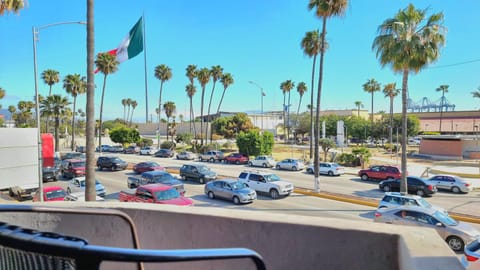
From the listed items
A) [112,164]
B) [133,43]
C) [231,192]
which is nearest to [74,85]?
[112,164]

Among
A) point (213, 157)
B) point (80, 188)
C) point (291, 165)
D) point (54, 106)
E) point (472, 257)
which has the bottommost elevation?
point (291, 165)

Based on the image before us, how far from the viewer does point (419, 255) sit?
2498mm

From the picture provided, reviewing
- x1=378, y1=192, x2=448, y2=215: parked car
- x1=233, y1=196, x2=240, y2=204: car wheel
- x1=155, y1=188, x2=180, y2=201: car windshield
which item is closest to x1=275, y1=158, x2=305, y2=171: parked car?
x1=233, y1=196, x2=240, y2=204: car wheel

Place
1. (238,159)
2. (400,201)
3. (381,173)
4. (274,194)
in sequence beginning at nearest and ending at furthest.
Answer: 1. (400,201)
2. (274,194)
3. (381,173)
4. (238,159)

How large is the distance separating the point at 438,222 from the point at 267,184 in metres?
10.8

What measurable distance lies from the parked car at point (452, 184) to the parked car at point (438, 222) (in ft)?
39.9

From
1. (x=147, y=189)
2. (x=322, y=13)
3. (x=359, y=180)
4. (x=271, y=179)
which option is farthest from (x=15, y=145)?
(x=359, y=180)

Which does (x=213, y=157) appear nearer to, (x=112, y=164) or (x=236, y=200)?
(x=112, y=164)

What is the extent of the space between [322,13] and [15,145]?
874 inches

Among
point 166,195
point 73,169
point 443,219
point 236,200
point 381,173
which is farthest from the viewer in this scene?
point 73,169

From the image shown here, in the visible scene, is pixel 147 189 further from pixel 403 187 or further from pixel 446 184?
pixel 446 184

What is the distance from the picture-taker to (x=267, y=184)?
68.2 ft

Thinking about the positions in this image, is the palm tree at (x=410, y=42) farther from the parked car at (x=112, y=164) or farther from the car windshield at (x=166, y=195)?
the parked car at (x=112, y=164)

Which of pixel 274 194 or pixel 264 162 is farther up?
pixel 264 162
